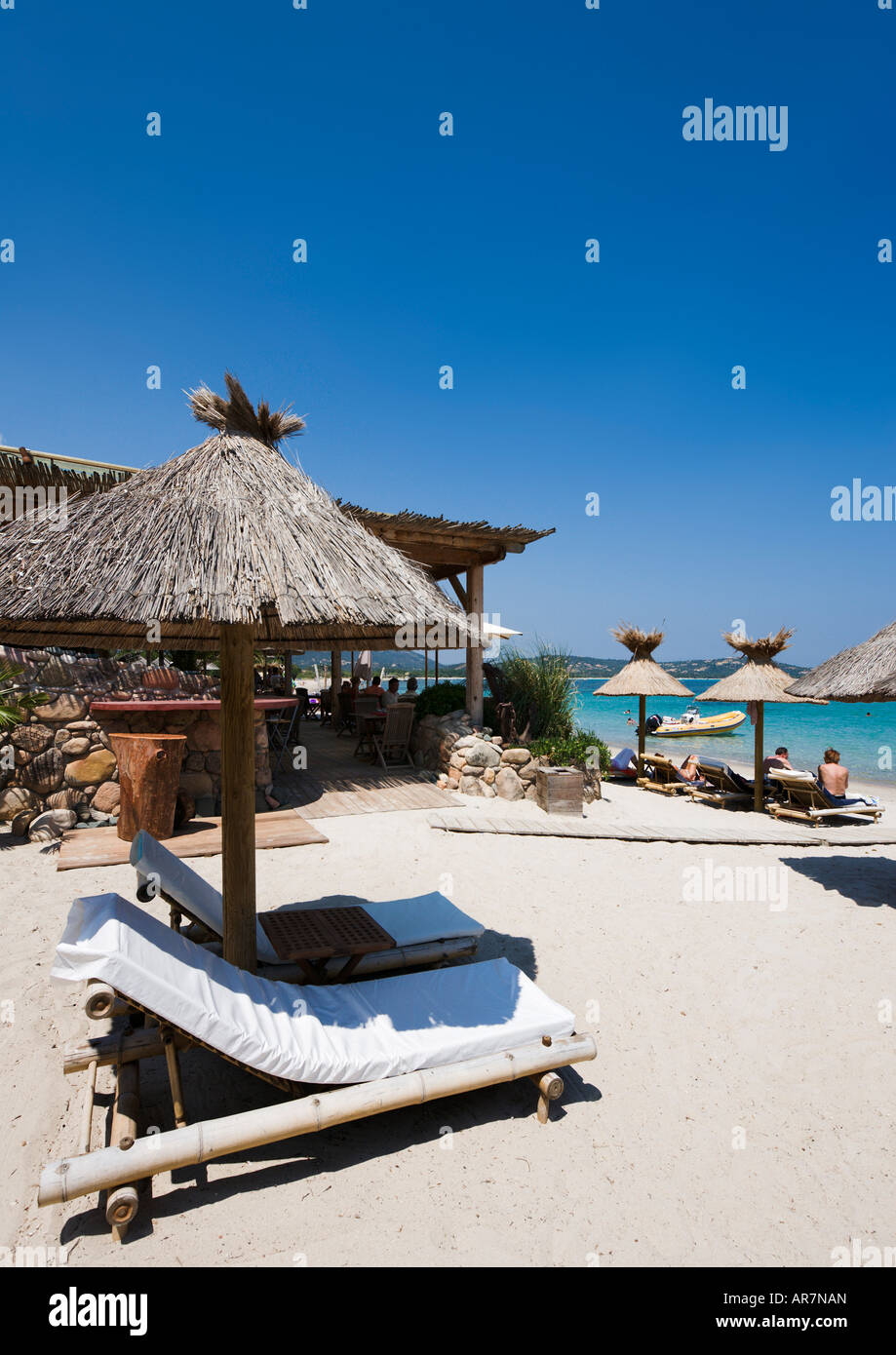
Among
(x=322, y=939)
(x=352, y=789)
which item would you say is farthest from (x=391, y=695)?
(x=322, y=939)

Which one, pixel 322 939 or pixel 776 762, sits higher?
pixel 322 939

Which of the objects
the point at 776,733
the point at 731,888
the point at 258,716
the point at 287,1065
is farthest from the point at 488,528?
the point at 776,733

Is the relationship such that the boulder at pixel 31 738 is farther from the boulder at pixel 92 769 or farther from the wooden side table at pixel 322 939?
the wooden side table at pixel 322 939

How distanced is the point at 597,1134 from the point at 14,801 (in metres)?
6.69

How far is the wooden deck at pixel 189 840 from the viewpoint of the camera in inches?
243

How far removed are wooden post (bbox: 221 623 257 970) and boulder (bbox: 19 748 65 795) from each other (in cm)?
470

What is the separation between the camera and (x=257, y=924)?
13.9 ft

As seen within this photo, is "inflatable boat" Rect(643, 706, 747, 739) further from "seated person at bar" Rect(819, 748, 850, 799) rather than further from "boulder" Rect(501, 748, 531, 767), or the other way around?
"boulder" Rect(501, 748, 531, 767)

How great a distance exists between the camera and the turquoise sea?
82.0 ft

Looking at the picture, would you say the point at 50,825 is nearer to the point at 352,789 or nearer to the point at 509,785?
the point at 352,789

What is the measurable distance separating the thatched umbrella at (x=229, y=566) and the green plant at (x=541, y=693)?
7235 millimetres

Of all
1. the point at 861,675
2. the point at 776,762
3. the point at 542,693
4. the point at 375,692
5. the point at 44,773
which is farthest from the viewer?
the point at 375,692

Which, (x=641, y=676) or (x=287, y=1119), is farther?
(x=641, y=676)
